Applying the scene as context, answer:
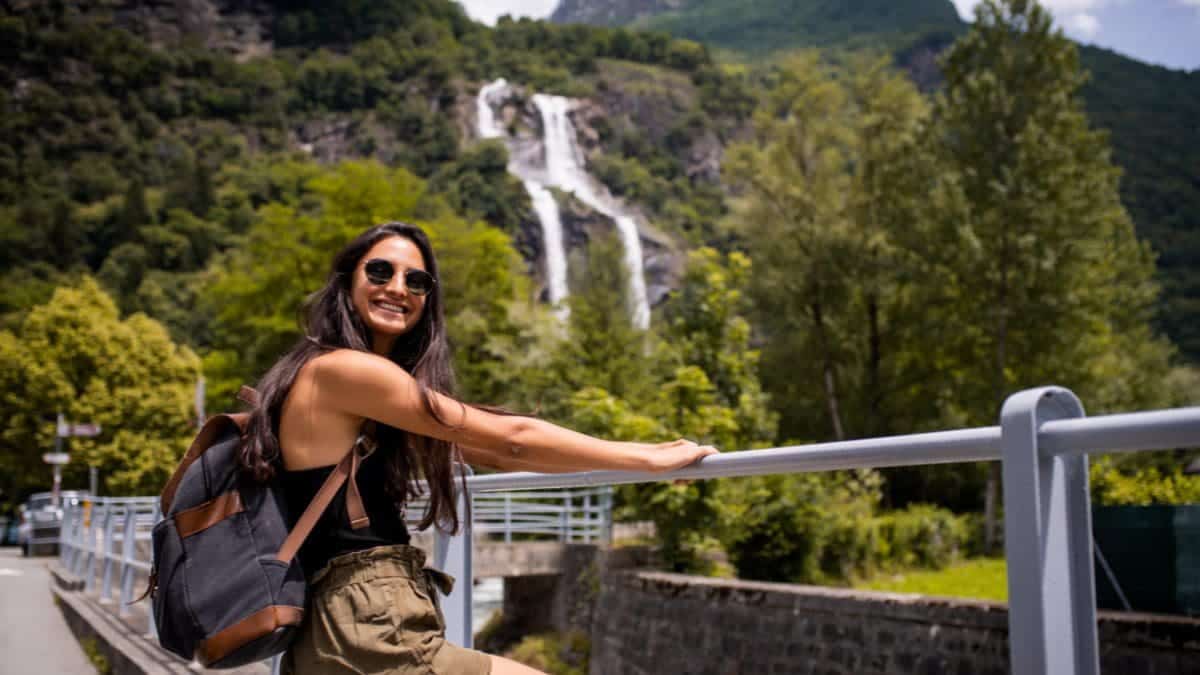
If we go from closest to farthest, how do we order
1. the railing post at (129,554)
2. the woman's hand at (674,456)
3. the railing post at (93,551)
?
the woman's hand at (674,456) → the railing post at (129,554) → the railing post at (93,551)

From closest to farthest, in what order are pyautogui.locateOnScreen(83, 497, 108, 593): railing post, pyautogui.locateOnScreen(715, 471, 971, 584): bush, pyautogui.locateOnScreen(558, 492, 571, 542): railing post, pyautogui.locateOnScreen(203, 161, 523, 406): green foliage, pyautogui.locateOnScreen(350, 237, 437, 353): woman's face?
1. pyautogui.locateOnScreen(350, 237, 437, 353): woman's face
2. pyautogui.locateOnScreen(83, 497, 108, 593): railing post
3. pyautogui.locateOnScreen(715, 471, 971, 584): bush
4. pyautogui.locateOnScreen(558, 492, 571, 542): railing post
5. pyautogui.locateOnScreen(203, 161, 523, 406): green foliage

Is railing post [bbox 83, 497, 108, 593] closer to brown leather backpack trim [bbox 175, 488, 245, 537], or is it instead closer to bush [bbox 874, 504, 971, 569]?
brown leather backpack trim [bbox 175, 488, 245, 537]

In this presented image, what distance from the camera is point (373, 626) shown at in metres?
1.75

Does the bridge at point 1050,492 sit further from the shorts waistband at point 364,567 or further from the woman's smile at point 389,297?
the woman's smile at point 389,297

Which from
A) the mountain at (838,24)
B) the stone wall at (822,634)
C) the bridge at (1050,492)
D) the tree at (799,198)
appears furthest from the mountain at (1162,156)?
the mountain at (838,24)

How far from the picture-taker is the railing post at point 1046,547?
4.08 feet

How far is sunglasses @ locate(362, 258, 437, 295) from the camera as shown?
2.12 meters

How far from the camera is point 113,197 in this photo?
4013 inches

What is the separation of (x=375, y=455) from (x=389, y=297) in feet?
1.16

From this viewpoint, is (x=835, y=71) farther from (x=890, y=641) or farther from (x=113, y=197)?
(x=113, y=197)

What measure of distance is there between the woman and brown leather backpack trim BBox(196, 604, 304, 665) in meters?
0.10

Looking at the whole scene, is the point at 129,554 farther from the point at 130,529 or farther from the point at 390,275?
the point at 390,275

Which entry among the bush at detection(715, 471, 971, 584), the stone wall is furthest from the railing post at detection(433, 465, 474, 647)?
the bush at detection(715, 471, 971, 584)

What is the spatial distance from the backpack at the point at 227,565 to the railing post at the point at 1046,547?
1.06m
